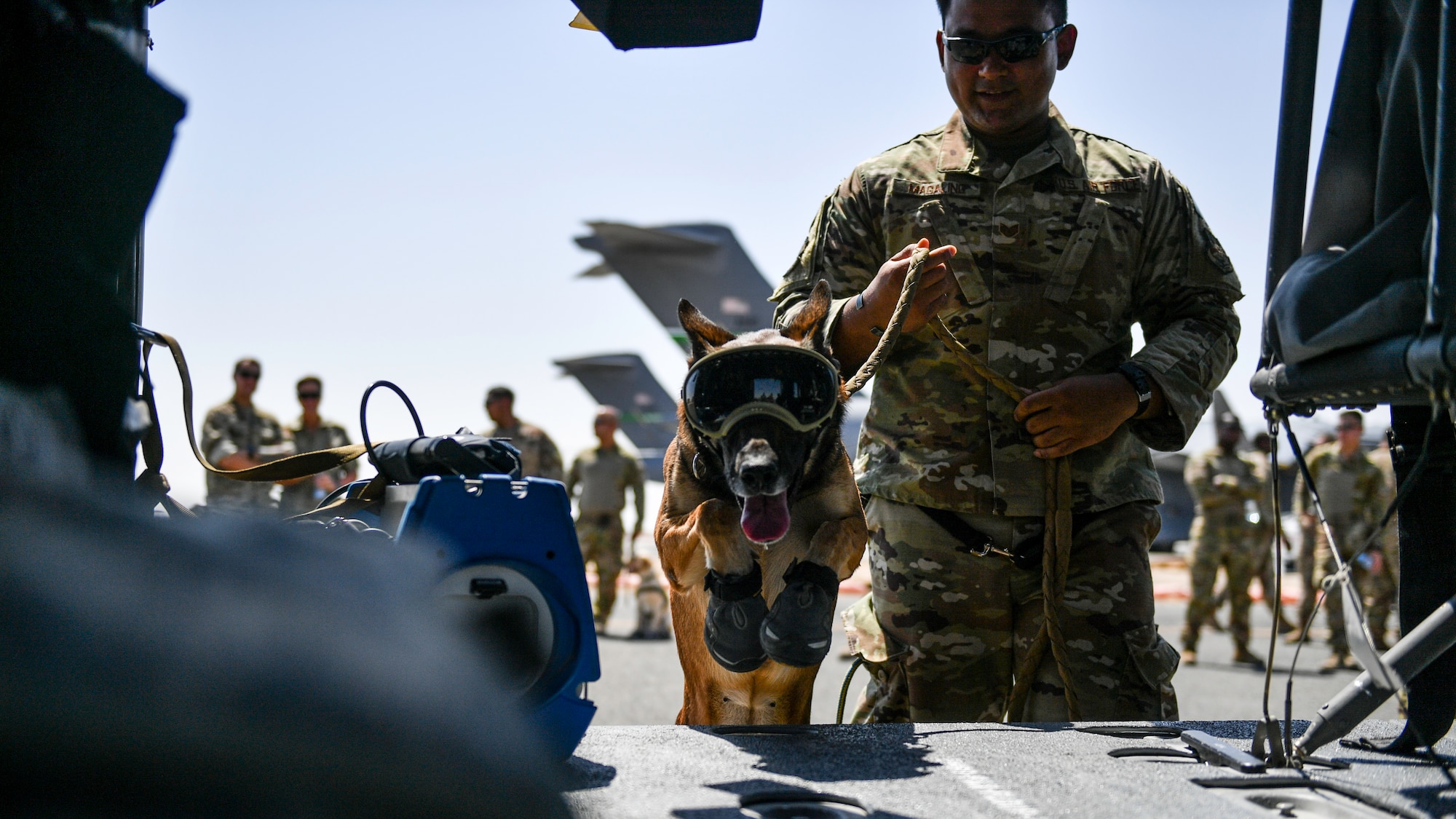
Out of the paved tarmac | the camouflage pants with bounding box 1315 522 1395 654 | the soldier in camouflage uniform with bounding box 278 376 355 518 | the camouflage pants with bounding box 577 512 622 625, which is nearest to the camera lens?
the paved tarmac

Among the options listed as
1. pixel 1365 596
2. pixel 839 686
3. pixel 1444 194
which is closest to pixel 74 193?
pixel 1444 194

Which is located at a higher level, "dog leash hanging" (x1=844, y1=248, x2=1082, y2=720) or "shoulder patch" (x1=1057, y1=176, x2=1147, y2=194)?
"shoulder patch" (x1=1057, y1=176, x2=1147, y2=194)

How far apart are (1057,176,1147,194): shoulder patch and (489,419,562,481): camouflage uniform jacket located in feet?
31.2

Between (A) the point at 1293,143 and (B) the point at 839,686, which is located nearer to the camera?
(A) the point at 1293,143

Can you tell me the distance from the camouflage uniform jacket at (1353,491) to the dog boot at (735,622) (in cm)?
1089

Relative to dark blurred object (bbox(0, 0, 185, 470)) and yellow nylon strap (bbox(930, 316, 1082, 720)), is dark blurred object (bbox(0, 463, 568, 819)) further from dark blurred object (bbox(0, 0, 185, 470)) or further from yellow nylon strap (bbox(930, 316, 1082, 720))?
yellow nylon strap (bbox(930, 316, 1082, 720))

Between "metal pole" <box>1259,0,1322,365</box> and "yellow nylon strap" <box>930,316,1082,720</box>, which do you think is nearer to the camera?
"metal pole" <box>1259,0,1322,365</box>

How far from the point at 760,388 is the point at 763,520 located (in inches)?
10.1

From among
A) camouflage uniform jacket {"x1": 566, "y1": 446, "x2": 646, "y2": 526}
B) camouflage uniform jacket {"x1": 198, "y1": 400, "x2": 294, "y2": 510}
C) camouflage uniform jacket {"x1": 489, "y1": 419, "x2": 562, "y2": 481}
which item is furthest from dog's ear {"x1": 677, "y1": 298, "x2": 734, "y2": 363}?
camouflage uniform jacket {"x1": 566, "y1": 446, "x2": 646, "y2": 526}

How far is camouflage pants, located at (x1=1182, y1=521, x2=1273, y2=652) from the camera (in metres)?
11.2

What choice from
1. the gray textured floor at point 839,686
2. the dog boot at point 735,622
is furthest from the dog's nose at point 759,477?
the gray textured floor at point 839,686

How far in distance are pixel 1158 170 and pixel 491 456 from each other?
2205 millimetres

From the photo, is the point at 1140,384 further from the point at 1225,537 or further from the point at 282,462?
the point at 1225,537

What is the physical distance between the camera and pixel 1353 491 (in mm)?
11477
